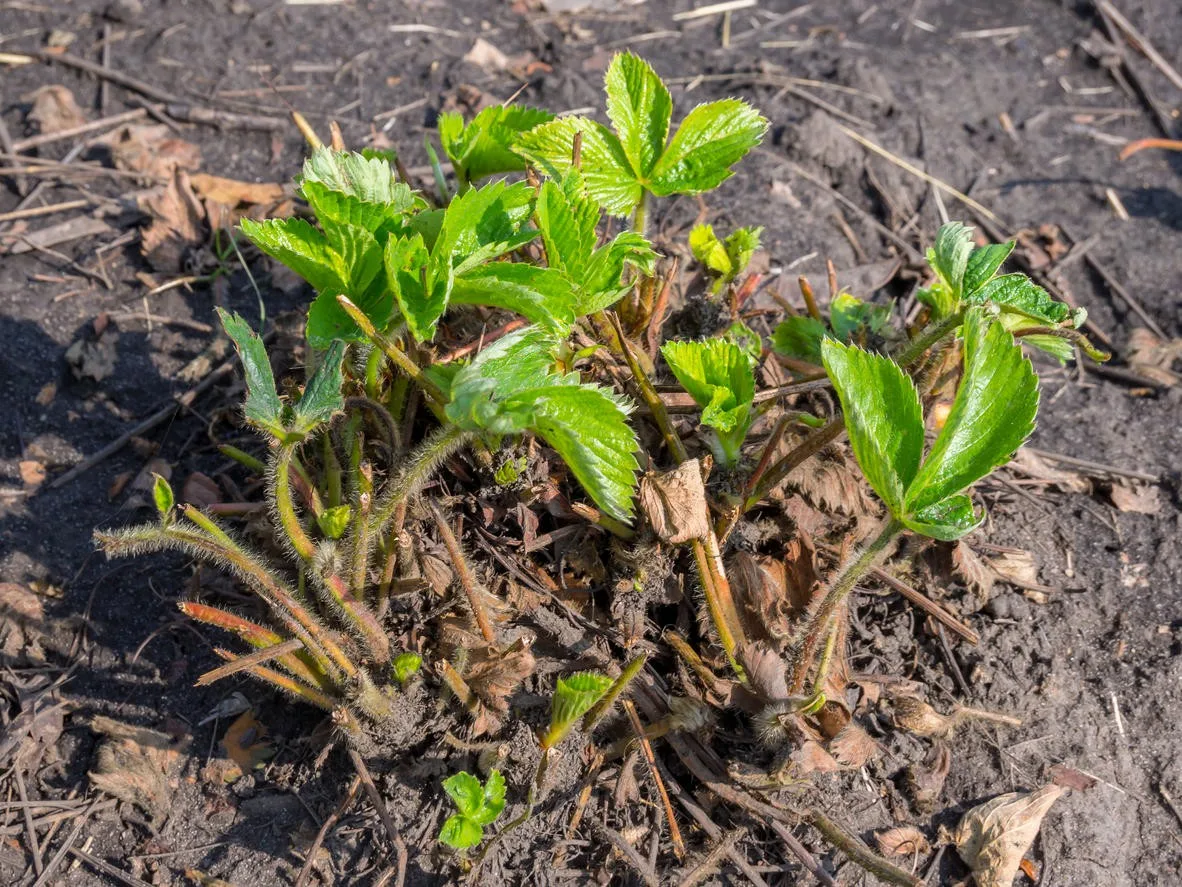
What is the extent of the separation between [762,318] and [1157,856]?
1.61 m

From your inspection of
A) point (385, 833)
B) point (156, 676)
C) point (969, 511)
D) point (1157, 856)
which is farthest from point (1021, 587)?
point (156, 676)

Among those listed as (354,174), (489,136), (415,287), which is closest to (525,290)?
(415,287)

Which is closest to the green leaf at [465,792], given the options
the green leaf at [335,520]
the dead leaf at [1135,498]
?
the green leaf at [335,520]

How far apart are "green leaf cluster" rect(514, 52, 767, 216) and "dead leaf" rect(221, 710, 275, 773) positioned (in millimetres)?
1400

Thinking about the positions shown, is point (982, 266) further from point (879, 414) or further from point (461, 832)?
point (461, 832)

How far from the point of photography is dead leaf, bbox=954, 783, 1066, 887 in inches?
76.2

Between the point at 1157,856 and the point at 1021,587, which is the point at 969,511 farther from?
the point at 1157,856

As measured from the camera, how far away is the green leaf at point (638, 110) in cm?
206

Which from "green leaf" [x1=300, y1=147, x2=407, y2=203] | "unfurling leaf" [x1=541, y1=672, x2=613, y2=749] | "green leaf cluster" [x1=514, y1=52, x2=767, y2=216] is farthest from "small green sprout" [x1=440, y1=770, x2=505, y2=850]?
"green leaf cluster" [x1=514, y1=52, x2=767, y2=216]

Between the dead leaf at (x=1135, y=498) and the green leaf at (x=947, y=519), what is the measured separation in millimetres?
1286

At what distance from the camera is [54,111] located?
3.22 m

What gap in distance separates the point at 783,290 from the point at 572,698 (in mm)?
1621

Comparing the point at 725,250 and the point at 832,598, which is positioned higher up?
the point at 725,250

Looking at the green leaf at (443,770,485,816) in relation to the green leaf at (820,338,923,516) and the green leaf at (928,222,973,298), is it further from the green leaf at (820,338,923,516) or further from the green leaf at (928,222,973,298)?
the green leaf at (928,222,973,298)
